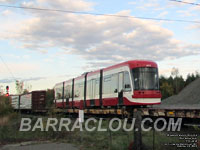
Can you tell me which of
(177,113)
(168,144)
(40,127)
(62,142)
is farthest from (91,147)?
(177,113)

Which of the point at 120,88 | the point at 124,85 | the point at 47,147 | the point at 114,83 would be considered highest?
the point at 114,83

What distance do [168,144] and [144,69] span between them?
9.47 metres

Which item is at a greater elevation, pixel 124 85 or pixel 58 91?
pixel 124 85

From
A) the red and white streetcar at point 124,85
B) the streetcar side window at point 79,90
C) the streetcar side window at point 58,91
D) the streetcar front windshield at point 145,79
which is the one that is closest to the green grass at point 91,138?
the red and white streetcar at point 124,85

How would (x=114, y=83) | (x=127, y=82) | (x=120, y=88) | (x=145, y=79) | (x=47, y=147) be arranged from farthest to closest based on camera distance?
(x=114, y=83)
(x=120, y=88)
(x=127, y=82)
(x=145, y=79)
(x=47, y=147)

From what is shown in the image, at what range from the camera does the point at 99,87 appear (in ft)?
74.3

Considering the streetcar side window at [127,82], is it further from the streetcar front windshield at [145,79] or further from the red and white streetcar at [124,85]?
the streetcar front windshield at [145,79]

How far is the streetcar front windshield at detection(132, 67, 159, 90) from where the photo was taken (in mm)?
18306

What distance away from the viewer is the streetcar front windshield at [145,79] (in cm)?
1831

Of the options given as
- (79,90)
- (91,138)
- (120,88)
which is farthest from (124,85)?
(79,90)

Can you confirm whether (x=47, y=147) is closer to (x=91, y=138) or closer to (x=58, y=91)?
(x=91, y=138)

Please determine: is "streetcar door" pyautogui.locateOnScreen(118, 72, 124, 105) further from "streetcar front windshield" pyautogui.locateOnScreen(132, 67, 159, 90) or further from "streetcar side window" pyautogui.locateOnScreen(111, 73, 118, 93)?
"streetcar front windshield" pyautogui.locateOnScreen(132, 67, 159, 90)

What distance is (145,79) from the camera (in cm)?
1855

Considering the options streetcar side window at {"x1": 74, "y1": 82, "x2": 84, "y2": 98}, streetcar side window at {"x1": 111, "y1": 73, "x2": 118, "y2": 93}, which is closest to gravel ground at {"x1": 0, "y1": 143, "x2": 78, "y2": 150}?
streetcar side window at {"x1": 111, "y1": 73, "x2": 118, "y2": 93}
